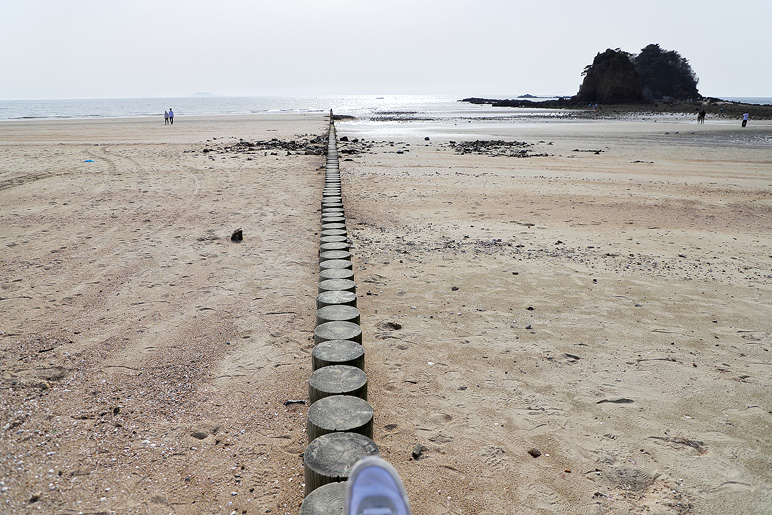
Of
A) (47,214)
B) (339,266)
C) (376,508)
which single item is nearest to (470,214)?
(339,266)

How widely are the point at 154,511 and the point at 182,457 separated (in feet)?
1.31

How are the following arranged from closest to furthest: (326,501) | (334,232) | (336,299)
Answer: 1. (326,501)
2. (336,299)
3. (334,232)

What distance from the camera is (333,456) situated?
237 centimetres

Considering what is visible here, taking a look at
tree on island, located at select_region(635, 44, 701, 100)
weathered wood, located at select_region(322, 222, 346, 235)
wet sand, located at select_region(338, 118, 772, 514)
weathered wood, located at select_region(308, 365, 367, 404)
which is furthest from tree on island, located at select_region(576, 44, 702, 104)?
weathered wood, located at select_region(308, 365, 367, 404)

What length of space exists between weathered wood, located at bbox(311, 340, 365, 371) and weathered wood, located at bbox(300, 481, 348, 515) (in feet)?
3.35

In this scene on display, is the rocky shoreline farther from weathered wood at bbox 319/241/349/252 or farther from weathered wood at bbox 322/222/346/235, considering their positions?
weathered wood at bbox 319/241/349/252

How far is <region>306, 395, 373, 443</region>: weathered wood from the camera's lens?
257 centimetres

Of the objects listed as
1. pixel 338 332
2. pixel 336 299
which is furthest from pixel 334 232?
pixel 338 332

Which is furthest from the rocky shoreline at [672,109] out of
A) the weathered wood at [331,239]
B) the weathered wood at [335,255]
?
the weathered wood at [335,255]

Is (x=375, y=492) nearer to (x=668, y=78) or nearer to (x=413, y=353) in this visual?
(x=413, y=353)

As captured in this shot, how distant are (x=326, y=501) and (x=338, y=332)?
5.03 ft

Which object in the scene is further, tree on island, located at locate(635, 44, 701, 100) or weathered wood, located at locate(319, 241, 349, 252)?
tree on island, located at locate(635, 44, 701, 100)

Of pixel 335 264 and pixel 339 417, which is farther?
pixel 335 264

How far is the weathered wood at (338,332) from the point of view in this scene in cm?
352
